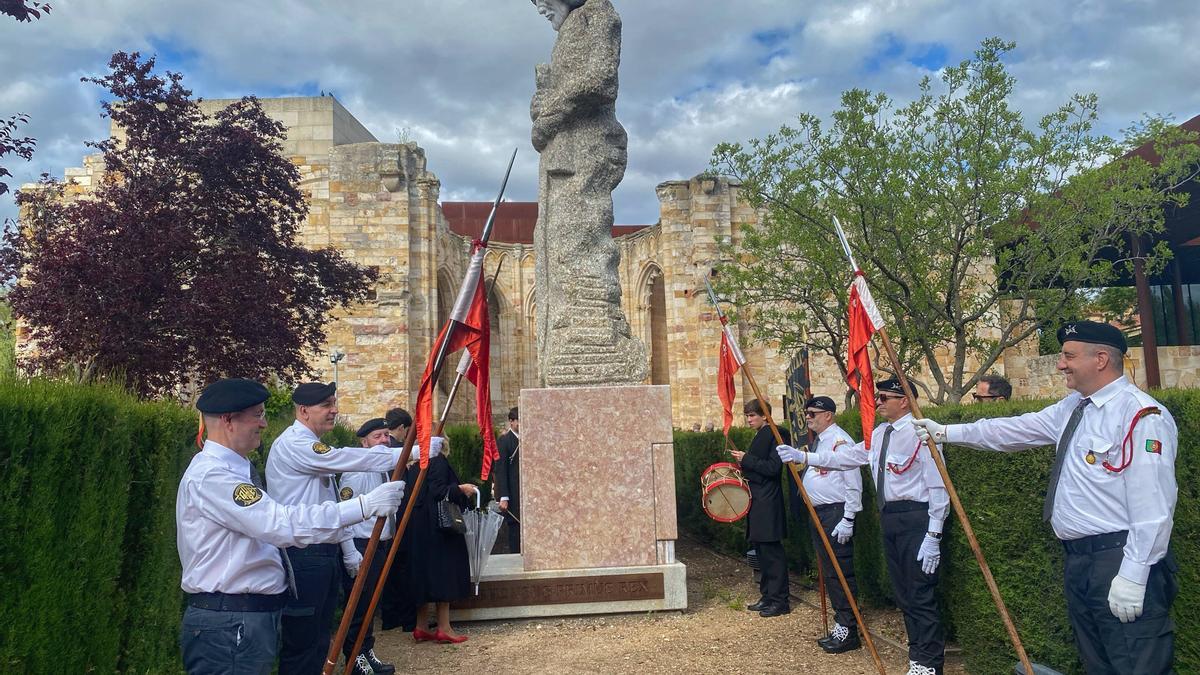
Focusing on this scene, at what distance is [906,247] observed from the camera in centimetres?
1102

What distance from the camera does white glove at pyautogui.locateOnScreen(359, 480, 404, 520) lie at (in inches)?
127

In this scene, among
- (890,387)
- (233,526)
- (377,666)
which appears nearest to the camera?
(233,526)

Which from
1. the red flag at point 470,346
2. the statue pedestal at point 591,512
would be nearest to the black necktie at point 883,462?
the statue pedestal at point 591,512

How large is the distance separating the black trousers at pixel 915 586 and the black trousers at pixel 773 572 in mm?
2103

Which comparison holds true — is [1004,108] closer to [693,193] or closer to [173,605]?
[173,605]

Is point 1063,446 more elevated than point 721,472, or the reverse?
point 1063,446

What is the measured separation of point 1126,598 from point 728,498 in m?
4.58

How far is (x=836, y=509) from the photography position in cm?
657

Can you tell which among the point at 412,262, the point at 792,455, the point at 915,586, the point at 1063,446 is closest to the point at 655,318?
the point at 412,262

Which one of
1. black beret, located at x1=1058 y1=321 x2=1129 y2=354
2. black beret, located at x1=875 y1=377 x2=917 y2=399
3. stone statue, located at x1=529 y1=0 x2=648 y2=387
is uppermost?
stone statue, located at x1=529 y1=0 x2=648 y2=387

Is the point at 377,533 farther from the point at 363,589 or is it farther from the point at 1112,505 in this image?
the point at 1112,505

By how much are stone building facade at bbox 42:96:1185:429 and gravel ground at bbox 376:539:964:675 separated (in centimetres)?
1155

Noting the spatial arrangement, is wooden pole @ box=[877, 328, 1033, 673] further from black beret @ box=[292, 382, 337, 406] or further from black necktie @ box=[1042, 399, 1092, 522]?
black beret @ box=[292, 382, 337, 406]

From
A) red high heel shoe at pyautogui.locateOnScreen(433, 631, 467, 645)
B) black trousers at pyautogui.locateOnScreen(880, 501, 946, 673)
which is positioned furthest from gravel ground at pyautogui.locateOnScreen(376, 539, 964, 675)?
black trousers at pyautogui.locateOnScreen(880, 501, 946, 673)
